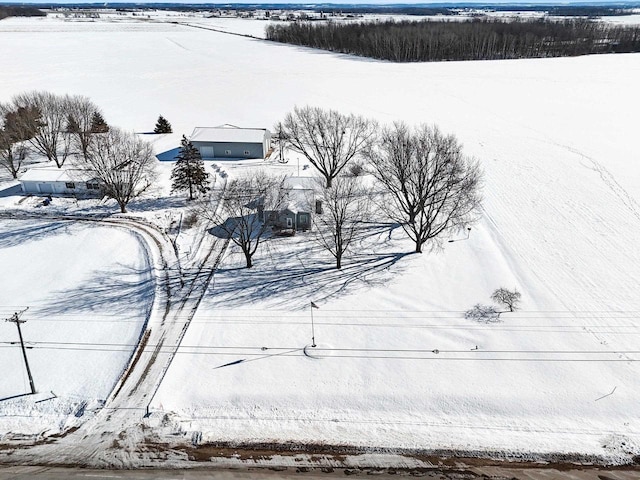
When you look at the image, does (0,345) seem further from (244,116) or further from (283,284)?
(244,116)

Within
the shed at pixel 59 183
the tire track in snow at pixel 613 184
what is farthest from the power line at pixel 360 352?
the shed at pixel 59 183

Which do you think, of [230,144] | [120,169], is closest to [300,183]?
[120,169]

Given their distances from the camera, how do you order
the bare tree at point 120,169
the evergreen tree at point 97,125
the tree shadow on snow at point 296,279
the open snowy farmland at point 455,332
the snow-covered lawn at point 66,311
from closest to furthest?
the open snowy farmland at point 455,332
the snow-covered lawn at point 66,311
the tree shadow on snow at point 296,279
the bare tree at point 120,169
the evergreen tree at point 97,125

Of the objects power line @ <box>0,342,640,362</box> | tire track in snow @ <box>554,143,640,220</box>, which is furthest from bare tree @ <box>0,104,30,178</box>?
tire track in snow @ <box>554,143,640,220</box>

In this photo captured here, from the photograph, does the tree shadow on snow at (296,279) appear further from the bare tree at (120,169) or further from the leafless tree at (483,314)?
the bare tree at (120,169)

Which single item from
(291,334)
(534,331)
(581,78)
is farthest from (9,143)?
(581,78)

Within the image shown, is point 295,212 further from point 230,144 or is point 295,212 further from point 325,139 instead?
point 230,144
